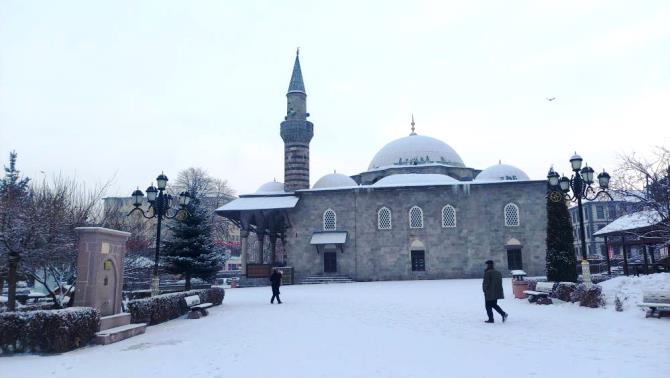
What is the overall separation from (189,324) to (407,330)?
5.58 m

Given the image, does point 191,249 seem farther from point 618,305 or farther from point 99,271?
point 618,305

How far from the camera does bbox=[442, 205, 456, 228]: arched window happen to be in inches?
1136

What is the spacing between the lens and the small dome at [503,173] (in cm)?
3300

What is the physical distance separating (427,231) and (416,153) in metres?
9.26

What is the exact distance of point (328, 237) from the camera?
29.1 metres

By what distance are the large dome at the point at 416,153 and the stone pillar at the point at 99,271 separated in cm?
2816

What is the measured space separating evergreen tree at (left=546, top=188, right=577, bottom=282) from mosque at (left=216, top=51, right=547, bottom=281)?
12.6 metres

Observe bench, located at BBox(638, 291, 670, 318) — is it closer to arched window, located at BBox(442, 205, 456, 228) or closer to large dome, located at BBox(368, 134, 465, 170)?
arched window, located at BBox(442, 205, 456, 228)

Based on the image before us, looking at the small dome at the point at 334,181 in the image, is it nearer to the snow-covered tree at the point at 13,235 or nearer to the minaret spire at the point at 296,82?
the minaret spire at the point at 296,82

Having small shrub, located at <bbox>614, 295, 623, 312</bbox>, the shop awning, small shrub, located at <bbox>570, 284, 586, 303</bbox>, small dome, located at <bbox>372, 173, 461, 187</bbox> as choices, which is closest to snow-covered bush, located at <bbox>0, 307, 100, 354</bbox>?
small shrub, located at <bbox>614, 295, 623, 312</bbox>

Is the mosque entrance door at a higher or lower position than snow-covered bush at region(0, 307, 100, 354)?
higher

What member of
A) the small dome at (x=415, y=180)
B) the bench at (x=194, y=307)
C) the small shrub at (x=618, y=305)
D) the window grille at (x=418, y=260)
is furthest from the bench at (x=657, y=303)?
the small dome at (x=415, y=180)

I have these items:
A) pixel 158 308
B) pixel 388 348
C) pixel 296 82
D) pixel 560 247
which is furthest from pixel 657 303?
pixel 296 82

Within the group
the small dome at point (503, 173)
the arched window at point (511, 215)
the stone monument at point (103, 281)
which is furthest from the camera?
the small dome at point (503, 173)
